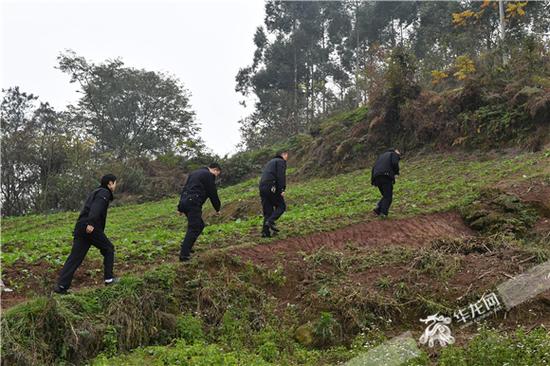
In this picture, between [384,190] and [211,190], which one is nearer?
[211,190]

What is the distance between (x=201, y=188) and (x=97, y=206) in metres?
2.04

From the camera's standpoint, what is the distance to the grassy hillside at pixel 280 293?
7246 millimetres

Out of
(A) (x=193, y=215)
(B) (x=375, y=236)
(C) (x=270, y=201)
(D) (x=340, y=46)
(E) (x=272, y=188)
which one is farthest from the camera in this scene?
(D) (x=340, y=46)

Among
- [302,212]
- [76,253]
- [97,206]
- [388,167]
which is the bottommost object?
[302,212]

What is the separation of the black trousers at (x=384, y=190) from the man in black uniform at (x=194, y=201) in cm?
479

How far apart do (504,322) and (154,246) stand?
6.94 metres

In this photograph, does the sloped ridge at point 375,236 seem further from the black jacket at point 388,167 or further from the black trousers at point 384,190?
the black jacket at point 388,167

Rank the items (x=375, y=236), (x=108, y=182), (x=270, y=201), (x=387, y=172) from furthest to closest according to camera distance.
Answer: (x=387, y=172)
(x=375, y=236)
(x=270, y=201)
(x=108, y=182)

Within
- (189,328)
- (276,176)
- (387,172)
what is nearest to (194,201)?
(276,176)

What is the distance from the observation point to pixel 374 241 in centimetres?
1199

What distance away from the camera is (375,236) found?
12.2 metres

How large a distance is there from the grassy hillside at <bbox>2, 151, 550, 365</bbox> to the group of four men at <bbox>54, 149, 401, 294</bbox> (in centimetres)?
42

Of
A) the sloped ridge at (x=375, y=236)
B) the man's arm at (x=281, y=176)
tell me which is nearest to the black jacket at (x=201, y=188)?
the sloped ridge at (x=375, y=236)

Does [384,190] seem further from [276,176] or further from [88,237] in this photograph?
Answer: [88,237]
